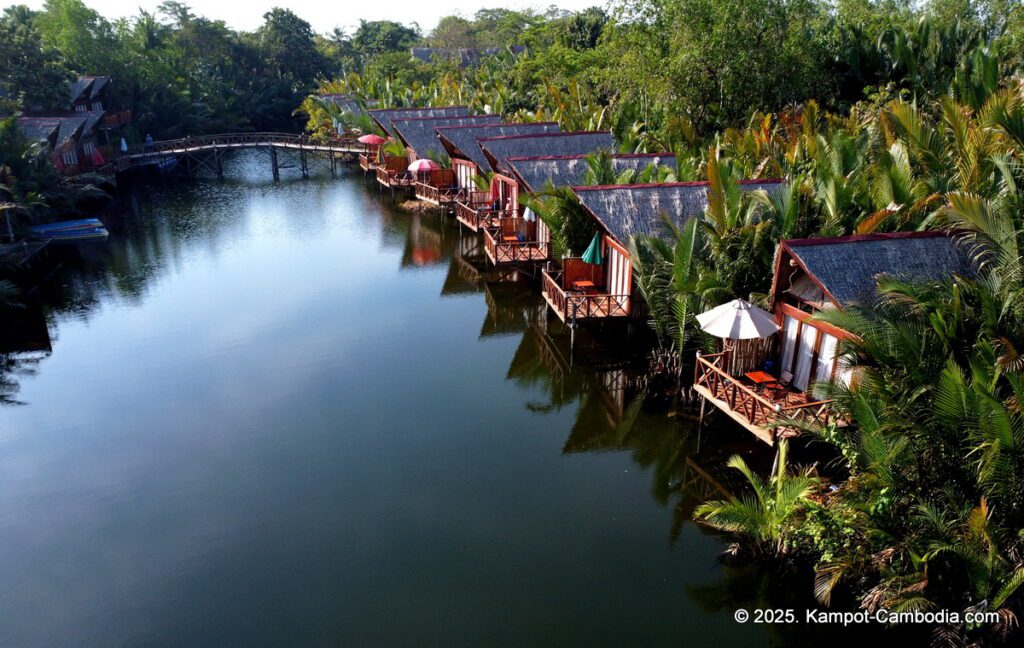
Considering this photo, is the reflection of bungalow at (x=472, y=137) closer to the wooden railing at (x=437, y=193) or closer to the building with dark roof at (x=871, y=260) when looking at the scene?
the wooden railing at (x=437, y=193)

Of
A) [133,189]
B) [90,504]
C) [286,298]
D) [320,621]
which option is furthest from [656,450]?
[133,189]

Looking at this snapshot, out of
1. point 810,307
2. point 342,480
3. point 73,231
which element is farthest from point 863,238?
point 73,231

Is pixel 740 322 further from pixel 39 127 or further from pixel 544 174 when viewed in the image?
pixel 39 127

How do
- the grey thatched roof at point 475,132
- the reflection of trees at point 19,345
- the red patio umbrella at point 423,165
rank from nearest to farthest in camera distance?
the reflection of trees at point 19,345 → the grey thatched roof at point 475,132 → the red patio umbrella at point 423,165

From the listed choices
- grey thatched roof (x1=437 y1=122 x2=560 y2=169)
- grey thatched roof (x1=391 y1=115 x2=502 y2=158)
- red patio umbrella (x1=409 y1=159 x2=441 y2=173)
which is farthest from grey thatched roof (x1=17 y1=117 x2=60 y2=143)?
grey thatched roof (x1=437 y1=122 x2=560 y2=169)

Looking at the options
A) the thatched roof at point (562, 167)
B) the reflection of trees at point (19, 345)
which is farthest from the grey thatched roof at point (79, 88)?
the thatched roof at point (562, 167)

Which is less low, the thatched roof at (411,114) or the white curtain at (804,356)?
the thatched roof at (411,114)
